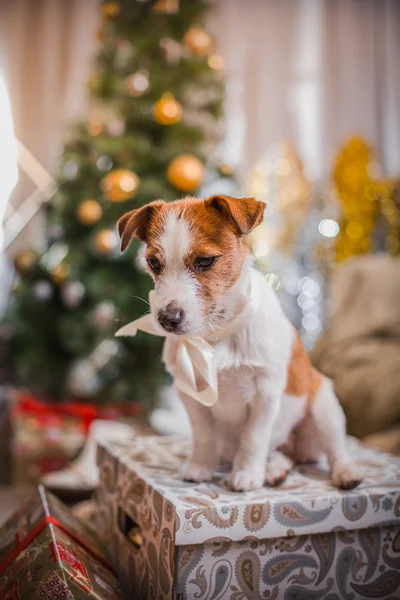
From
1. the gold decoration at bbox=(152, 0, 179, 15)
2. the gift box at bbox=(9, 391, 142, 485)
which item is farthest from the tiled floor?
the gold decoration at bbox=(152, 0, 179, 15)

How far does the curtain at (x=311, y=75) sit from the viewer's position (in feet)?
10.7

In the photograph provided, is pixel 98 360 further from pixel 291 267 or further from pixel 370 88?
pixel 370 88

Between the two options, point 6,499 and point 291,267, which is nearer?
point 6,499

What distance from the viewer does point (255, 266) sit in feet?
3.25

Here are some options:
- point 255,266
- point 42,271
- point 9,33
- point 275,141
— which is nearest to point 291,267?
point 275,141

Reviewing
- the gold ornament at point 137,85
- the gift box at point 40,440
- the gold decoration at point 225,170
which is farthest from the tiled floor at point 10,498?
the gold ornament at point 137,85

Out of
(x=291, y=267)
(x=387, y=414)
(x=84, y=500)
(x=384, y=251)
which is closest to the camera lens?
(x=387, y=414)

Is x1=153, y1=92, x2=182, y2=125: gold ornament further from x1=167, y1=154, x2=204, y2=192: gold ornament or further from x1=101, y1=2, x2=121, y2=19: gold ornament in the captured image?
x1=101, y1=2, x2=121, y2=19: gold ornament

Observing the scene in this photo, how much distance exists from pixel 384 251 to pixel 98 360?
139cm

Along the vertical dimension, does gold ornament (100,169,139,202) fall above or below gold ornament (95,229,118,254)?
above

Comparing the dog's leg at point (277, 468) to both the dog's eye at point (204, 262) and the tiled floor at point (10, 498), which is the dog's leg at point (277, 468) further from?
the tiled floor at point (10, 498)

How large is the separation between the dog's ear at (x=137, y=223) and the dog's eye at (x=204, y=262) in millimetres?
130

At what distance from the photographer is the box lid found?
2.65 ft

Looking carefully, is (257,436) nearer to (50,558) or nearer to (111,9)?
(50,558)
